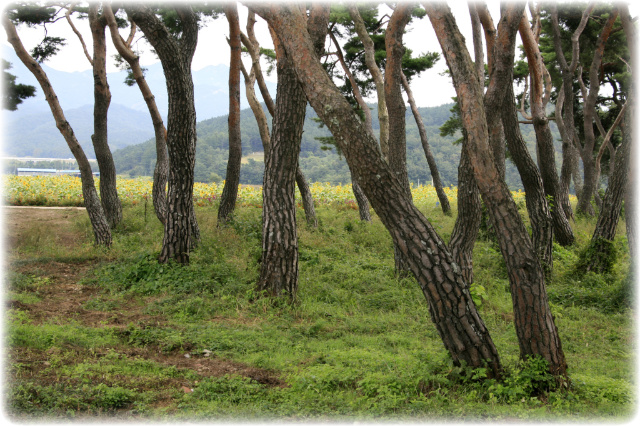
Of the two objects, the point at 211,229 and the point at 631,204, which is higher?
the point at 631,204

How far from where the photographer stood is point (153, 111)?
10992mm

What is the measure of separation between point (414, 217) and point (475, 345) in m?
1.10

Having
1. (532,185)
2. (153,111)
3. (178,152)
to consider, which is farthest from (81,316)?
(532,185)

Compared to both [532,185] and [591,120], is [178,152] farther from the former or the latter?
[591,120]

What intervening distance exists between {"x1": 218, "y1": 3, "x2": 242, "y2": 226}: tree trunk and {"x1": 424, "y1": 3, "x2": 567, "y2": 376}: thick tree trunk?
747cm

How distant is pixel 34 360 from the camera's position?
3748 millimetres

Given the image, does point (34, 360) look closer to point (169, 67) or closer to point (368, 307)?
point (368, 307)

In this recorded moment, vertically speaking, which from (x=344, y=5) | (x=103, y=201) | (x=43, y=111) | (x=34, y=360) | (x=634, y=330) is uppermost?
(x=43, y=111)

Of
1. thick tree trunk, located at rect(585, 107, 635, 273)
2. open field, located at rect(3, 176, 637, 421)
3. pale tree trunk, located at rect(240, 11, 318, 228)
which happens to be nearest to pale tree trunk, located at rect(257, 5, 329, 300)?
open field, located at rect(3, 176, 637, 421)

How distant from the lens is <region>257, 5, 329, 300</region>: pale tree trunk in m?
6.34

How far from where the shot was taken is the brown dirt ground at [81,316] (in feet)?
12.6

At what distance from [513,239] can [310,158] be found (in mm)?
29615

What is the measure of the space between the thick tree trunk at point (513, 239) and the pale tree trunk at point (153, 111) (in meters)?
7.57

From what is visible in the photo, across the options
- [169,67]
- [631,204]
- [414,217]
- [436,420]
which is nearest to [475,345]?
[436,420]
